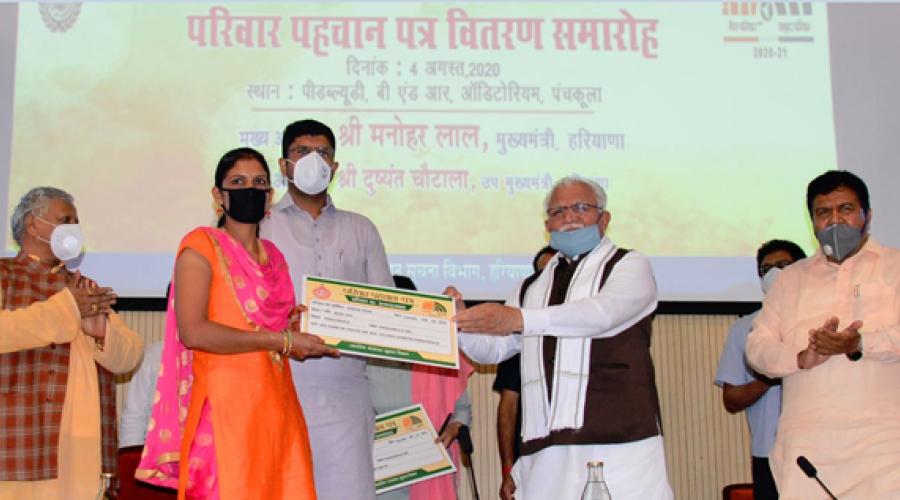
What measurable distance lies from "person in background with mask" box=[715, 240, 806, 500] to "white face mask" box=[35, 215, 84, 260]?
3.16 m

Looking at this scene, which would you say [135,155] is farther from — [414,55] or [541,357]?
[541,357]

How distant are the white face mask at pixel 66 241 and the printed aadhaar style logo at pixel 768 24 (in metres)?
3.94

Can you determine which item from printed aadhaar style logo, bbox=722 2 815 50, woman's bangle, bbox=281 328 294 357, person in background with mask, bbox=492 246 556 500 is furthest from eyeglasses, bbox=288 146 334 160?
printed aadhaar style logo, bbox=722 2 815 50

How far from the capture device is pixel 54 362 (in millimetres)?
3957

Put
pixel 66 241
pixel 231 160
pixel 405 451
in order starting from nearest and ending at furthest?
pixel 231 160 → pixel 66 241 → pixel 405 451

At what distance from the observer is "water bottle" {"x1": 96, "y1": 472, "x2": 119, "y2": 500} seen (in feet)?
12.5

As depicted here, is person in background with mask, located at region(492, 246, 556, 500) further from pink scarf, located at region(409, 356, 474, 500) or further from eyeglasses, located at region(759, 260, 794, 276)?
eyeglasses, located at region(759, 260, 794, 276)

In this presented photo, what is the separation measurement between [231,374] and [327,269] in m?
0.74

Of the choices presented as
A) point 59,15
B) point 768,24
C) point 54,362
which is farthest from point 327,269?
point 768,24

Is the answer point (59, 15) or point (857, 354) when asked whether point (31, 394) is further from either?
point (857, 354)

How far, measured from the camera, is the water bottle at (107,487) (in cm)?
382

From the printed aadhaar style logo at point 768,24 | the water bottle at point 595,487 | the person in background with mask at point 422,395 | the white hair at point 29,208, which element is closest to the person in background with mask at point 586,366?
the water bottle at point 595,487

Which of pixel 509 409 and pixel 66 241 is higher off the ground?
pixel 66 241

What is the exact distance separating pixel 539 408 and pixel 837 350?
103cm
